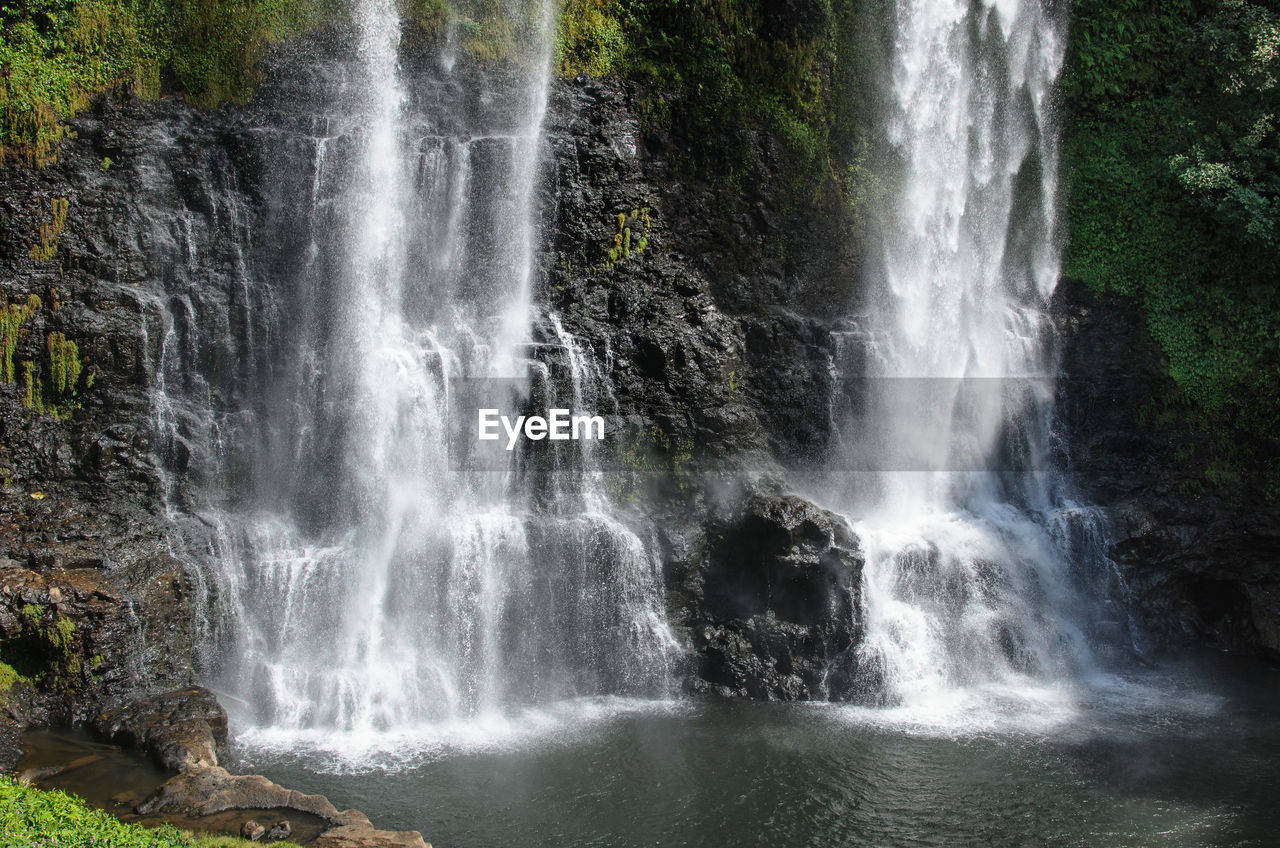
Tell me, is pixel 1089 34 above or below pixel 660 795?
above

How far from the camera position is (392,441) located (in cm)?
1461

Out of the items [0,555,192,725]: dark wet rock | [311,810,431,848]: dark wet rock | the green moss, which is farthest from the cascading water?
[311,810,431,848]: dark wet rock

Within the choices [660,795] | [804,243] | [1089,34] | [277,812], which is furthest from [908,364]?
[277,812]

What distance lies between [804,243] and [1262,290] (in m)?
8.61

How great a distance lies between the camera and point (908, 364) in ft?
58.0

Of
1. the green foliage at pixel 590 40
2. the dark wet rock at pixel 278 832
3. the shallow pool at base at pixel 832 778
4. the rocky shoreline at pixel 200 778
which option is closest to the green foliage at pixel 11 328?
the rocky shoreline at pixel 200 778

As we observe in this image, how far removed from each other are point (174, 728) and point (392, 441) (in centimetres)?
551

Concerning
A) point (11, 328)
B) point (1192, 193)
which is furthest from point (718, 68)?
point (11, 328)

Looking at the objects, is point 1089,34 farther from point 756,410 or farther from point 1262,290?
point 756,410

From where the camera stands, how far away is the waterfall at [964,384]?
14.5 meters

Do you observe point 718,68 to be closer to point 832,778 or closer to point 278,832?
point 832,778

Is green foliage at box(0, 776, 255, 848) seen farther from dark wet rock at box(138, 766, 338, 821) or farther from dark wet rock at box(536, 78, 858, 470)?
dark wet rock at box(536, 78, 858, 470)

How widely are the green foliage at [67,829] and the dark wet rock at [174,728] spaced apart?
4.26 ft

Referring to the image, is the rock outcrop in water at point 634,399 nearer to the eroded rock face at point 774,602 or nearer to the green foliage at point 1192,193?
the eroded rock face at point 774,602
